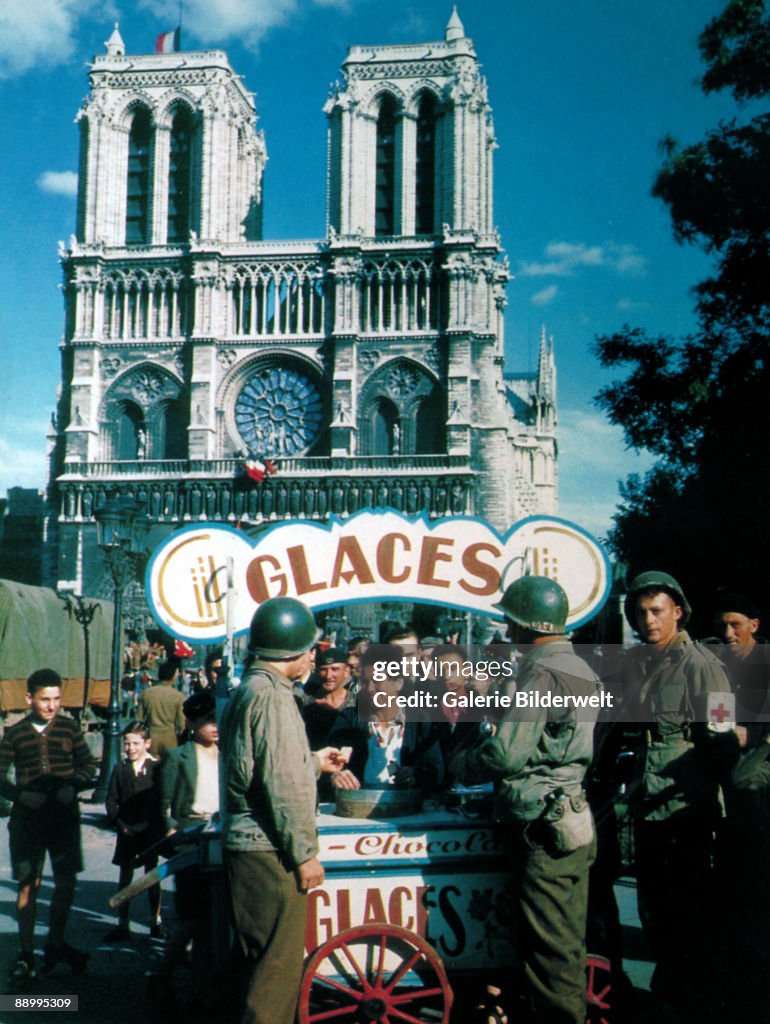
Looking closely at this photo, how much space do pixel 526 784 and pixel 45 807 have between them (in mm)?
2643

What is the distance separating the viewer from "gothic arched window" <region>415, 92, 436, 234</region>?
3816 cm

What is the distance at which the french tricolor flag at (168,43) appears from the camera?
121 feet

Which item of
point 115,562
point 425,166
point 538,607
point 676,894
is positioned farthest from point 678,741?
point 425,166

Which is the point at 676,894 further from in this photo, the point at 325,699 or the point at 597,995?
the point at 325,699

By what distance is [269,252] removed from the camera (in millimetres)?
38281

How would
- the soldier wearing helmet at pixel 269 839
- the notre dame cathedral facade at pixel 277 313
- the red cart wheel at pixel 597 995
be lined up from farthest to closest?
the notre dame cathedral facade at pixel 277 313
the red cart wheel at pixel 597 995
the soldier wearing helmet at pixel 269 839

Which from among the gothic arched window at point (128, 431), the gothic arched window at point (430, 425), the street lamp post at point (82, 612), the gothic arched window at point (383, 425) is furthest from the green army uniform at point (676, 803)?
the gothic arched window at point (128, 431)

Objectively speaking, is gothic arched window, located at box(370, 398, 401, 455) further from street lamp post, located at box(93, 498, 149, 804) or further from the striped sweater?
the striped sweater

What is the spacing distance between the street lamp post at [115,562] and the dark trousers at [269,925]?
23.3 ft

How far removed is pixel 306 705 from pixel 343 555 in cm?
123

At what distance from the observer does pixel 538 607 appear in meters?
3.64

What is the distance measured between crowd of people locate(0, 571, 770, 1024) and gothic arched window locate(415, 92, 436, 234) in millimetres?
34950

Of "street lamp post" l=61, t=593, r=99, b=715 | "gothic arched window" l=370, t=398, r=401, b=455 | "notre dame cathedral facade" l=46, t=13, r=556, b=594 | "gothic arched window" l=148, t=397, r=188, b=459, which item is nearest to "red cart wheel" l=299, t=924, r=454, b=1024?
"street lamp post" l=61, t=593, r=99, b=715

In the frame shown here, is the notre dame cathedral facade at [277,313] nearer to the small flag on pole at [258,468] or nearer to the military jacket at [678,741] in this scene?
the small flag on pole at [258,468]
